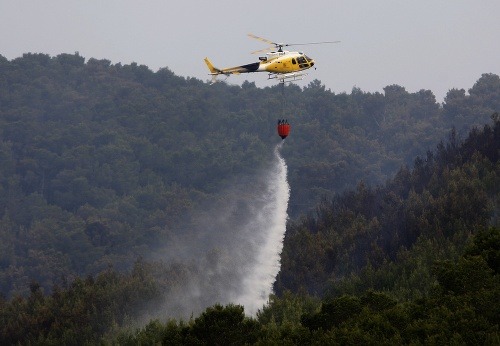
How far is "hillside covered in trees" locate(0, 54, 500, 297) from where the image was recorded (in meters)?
144

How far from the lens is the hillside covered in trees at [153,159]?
5674 inches

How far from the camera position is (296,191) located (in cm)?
16150

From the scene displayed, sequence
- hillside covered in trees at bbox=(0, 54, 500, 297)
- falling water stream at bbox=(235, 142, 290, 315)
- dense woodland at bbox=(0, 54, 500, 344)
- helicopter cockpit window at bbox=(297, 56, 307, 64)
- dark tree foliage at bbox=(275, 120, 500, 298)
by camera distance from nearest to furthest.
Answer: dense woodland at bbox=(0, 54, 500, 344) < helicopter cockpit window at bbox=(297, 56, 307, 64) < dark tree foliage at bbox=(275, 120, 500, 298) < falling water stream at bbox=(235, 142, 290, 315) < hillside covered in trees at bbox=(0, 54, 500, 297)

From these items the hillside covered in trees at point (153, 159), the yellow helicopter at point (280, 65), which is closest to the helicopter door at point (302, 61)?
the yellow helicopter at point (280, 65)

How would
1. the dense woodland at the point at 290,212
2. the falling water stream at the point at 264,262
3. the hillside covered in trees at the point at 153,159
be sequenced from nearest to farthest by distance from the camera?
1. the dense woodland at the point at 290,212
2. the falling water stream at the point at 264,262
3. the hillside covered in trees at the point at 153,159

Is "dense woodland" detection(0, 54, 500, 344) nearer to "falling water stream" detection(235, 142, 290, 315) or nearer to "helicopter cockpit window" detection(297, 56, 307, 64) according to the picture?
"falling water stream" detection(235, 142, 290, 315)

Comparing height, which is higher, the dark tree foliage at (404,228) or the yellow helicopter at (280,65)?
the yellow helicopter at (280,65)

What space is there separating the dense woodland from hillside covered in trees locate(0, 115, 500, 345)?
12cm

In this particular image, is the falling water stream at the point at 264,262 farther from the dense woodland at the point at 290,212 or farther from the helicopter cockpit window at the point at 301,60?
the helicopter cockpit window at the point at 301,60

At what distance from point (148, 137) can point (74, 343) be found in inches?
4697

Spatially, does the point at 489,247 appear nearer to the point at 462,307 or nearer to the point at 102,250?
the point at 462,307

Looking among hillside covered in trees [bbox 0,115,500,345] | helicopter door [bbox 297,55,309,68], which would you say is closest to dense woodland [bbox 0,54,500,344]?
hillside covered in trees [bbox 0,115,500,345]

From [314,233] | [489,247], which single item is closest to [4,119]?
[314,233]

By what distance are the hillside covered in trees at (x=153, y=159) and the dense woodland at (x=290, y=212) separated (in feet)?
1.10
